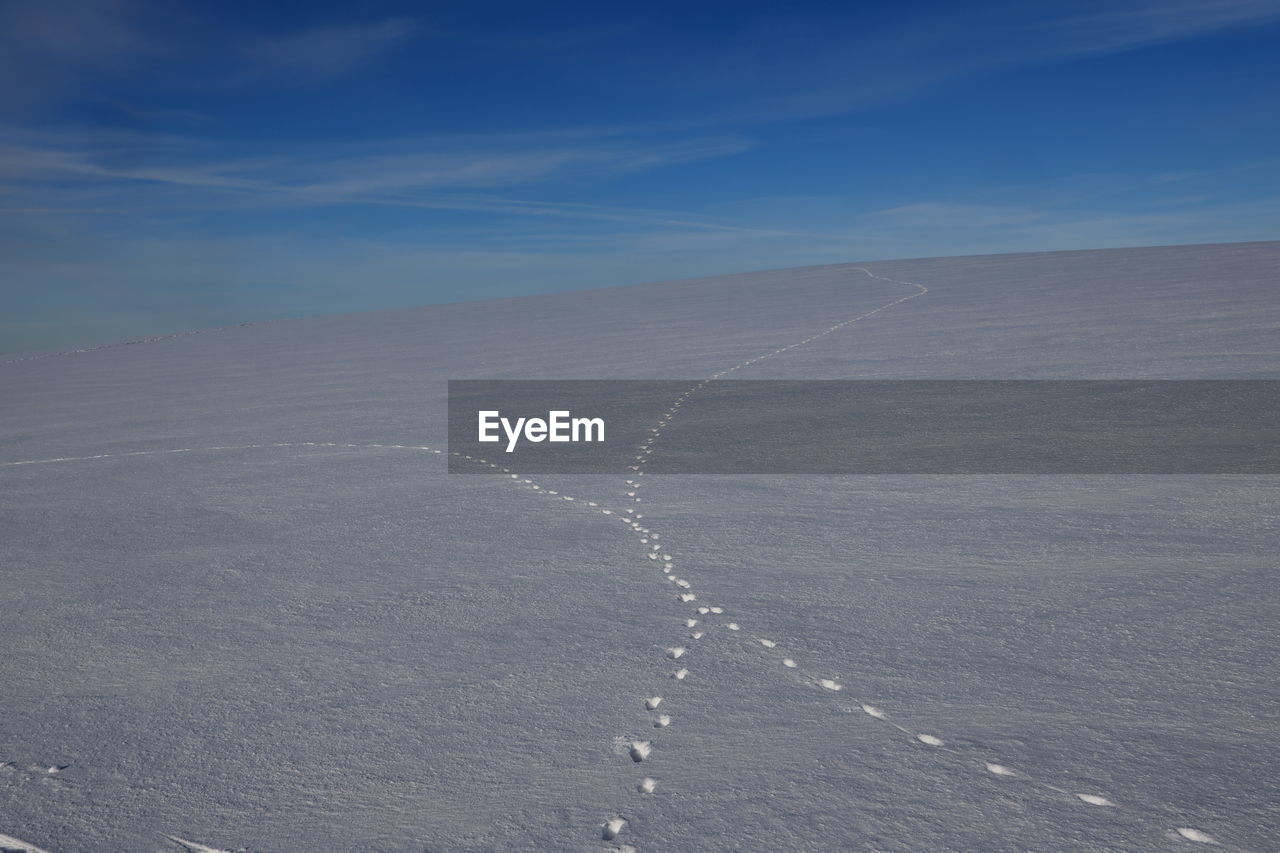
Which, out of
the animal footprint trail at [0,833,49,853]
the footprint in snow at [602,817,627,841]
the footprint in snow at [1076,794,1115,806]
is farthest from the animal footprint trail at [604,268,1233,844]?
the animal footprint trail at [0,833,49,853]

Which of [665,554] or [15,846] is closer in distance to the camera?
[15,846]

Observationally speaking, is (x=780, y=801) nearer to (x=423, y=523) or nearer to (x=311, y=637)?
(x=311, y=637)

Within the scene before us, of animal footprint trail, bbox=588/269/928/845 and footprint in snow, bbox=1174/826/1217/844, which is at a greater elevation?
Result: animal footprint trail, bbox=588/269/928/845

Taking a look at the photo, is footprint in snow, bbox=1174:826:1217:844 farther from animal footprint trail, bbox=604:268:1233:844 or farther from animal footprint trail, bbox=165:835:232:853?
animal footprint trail, bbox=165:835:232:853

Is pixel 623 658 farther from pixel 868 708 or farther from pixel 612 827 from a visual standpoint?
pixel 612 827

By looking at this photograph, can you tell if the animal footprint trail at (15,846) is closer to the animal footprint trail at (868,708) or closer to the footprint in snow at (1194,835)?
the animal footprint trail at (868,708)

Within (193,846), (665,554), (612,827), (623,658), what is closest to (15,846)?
(193,846)

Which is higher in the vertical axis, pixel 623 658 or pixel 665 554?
pixel 665 554

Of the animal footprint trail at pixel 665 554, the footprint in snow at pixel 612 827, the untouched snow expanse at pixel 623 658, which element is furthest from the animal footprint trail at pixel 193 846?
the animal footprint trail at pixel 665 554
